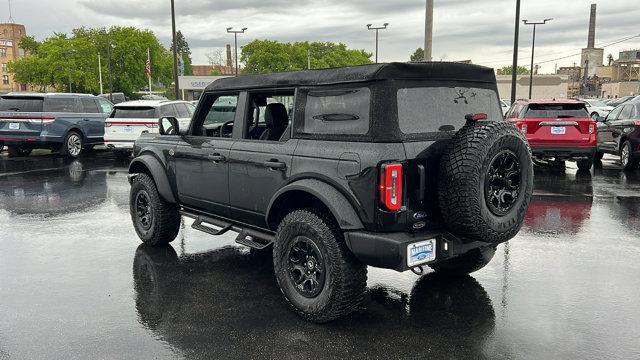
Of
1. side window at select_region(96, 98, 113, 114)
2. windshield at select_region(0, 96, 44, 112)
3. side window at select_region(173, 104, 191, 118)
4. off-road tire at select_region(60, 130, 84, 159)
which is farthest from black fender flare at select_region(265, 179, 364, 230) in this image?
side window at select_region(96, 98, 113, 114)

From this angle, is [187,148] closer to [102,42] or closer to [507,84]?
[102,42]

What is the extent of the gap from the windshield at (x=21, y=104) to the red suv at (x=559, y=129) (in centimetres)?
1247

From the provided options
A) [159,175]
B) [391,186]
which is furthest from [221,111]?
[391,186]

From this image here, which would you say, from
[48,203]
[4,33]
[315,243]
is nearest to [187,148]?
[315,243]

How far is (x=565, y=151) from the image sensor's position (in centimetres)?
1101

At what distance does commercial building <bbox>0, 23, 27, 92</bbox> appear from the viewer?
112188 mm

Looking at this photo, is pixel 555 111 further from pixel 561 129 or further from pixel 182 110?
pixel 182 110

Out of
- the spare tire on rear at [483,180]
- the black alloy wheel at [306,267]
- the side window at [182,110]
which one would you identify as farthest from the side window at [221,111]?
the side window at [182,110]

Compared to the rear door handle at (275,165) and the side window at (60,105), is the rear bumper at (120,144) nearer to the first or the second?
the side window at (60,105)

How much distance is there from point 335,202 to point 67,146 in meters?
13.3

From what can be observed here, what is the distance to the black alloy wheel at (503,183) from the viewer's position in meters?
3.79

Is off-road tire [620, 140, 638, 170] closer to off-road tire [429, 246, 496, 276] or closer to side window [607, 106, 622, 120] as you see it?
side window [607, 106, 622, 120]

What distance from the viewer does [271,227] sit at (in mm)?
4562

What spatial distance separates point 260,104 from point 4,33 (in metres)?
144
